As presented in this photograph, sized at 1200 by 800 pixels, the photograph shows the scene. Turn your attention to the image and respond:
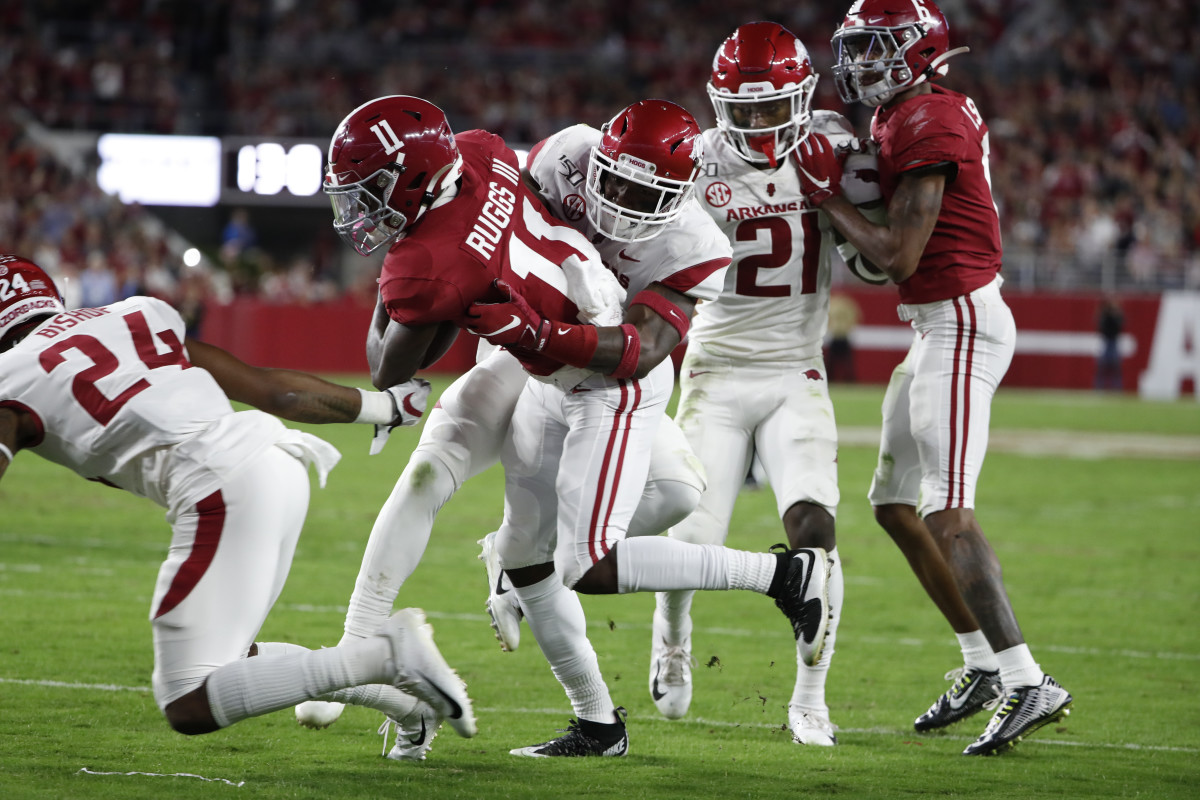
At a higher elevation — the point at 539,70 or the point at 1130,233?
the point at 539,70

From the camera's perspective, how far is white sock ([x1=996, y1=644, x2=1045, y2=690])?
14.4ft

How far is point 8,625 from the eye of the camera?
5.65 m

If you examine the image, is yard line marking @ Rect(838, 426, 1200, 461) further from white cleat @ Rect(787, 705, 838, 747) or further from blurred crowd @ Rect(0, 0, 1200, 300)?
white cleat @ Rect(787, 705, 838, 747)

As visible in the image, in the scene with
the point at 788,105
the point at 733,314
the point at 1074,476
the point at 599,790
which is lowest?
the point at 1074,476

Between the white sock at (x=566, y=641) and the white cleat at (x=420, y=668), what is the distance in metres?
0.70

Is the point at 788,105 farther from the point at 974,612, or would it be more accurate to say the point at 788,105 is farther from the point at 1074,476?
the point at 1074,476

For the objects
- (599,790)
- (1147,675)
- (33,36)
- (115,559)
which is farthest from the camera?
(33,36)

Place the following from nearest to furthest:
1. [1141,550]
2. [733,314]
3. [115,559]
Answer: [733,314] < [115,559] < [1141,550]

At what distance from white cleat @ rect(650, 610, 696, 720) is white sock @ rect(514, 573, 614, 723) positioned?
0.40 metres

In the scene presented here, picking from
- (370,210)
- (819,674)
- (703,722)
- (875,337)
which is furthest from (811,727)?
(875,337)

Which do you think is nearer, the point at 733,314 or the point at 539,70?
the point at 733,314

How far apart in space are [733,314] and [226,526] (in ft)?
6.98

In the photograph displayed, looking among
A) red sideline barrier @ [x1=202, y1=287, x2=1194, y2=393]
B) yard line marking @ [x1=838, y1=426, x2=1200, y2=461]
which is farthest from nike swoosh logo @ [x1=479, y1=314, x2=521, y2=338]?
red sideline barrier @ [x1=202, y1=287, x2=1194, y2=393]

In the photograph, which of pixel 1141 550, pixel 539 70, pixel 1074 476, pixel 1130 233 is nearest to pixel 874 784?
pixel 1141 550
